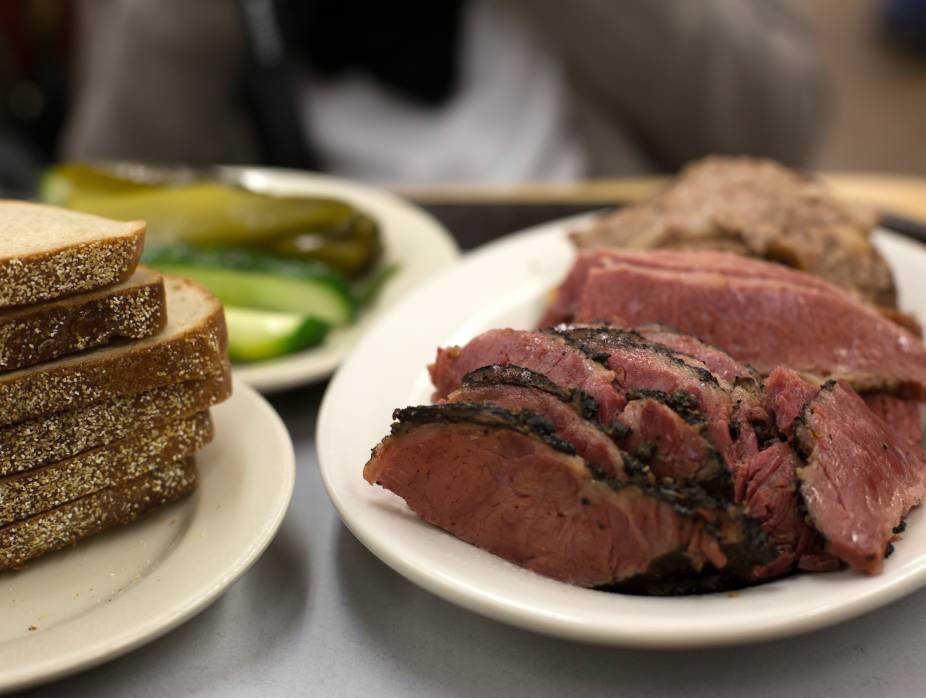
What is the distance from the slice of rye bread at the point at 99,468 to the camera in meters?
1.38

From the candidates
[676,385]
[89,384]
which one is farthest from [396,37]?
[676,385]

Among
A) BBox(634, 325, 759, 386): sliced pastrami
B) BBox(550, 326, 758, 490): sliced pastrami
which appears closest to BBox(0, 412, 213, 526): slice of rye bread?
BBox(550, 326, 758, 490): sliced pastrami

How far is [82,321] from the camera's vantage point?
141 cm

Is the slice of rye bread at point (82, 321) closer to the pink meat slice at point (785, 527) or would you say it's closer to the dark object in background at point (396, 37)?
the pink meat slice at point (785, 527)

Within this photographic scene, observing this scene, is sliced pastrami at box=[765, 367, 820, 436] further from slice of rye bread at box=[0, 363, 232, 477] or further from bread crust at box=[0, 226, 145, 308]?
bread crust at box=[0, 226, 145, 308]

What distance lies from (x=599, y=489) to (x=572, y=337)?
0.99ft

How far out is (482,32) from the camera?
3.99 meters

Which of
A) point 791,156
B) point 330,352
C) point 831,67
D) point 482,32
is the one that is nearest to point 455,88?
point 482,32

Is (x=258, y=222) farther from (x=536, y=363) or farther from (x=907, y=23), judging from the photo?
(x=907, y=23)

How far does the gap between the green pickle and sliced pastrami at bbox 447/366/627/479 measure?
1372mm

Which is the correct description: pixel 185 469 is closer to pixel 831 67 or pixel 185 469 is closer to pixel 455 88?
pixel 455 88

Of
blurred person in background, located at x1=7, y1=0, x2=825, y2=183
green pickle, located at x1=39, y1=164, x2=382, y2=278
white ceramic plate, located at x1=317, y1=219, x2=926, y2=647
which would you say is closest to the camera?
white ceramic plate, located at x1=317, y1=219, x2=926, y2=647

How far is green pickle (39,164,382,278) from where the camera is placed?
8.61 ft

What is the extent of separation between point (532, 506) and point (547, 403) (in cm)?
13
